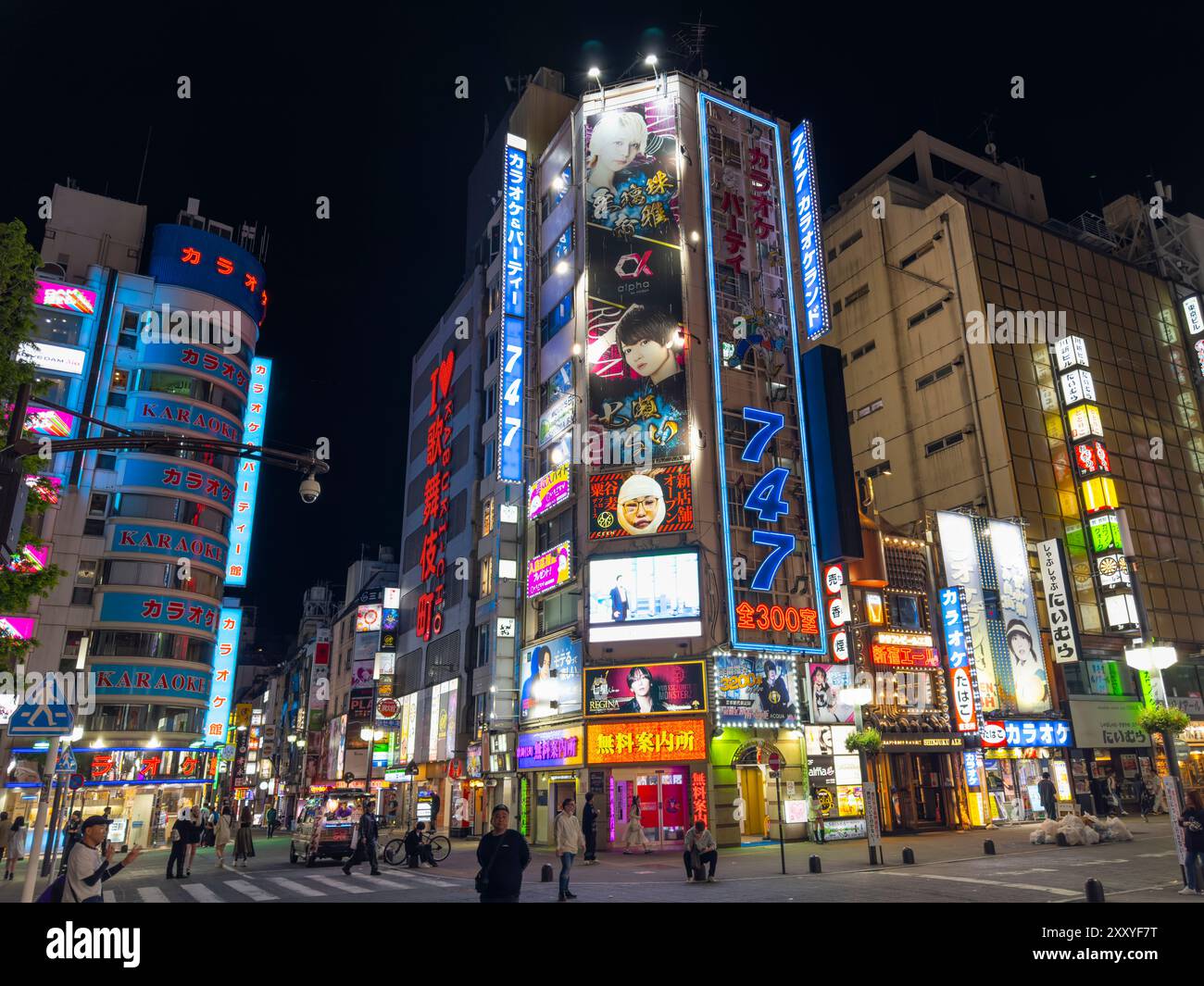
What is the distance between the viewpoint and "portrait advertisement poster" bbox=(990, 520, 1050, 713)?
135ft

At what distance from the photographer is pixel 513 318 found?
4253 cm

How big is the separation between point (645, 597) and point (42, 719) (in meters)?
22.2

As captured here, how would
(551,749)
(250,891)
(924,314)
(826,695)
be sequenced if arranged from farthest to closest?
(924,314) → (551,749) → (826,695) → (250,891)

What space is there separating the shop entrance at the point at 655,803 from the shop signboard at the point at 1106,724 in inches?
930

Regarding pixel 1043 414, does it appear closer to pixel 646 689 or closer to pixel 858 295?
pixel 858 295

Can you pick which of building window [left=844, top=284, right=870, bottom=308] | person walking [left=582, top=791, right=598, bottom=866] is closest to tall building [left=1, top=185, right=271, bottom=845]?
person walking [left=582, top=791, right=598, bottom=866]

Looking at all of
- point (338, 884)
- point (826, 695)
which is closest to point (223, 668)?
point (338, 884)

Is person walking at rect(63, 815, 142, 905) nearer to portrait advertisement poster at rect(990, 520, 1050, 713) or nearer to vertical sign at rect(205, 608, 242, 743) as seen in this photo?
portrait advertisement poster at rect(990, 520, 1050, 713)

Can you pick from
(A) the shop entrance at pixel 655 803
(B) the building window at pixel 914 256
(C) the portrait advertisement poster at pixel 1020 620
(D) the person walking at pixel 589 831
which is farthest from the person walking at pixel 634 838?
(B) the building window at pixel 914 256

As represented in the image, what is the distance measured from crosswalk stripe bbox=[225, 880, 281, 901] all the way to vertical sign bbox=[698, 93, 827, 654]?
719 inches

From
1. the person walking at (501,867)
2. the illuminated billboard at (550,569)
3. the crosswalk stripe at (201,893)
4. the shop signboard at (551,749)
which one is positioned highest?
the illuminated billboard at (550,569)

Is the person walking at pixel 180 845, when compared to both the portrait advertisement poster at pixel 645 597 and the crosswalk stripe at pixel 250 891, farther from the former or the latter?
the portrait advertisement poster at pixel 645 597

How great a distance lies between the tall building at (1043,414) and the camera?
145ft

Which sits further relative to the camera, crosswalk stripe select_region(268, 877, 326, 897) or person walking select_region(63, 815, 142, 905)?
crosswalk stripe select_region(268, 877, 326, 897)
